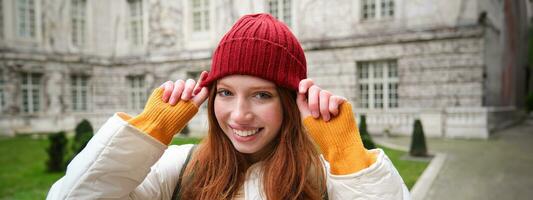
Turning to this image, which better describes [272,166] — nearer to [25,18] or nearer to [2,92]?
[2,92]

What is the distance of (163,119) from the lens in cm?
145

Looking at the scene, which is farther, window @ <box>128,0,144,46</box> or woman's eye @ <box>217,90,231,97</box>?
window @ <box>128,0,144,46</box>

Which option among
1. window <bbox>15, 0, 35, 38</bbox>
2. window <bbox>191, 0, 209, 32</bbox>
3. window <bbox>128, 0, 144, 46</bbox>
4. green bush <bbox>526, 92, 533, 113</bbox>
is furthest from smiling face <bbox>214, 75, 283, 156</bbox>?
green bush <bbox>526, 92, 533, 113</bbox>

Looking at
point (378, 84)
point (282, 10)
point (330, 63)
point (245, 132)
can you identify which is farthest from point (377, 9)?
point (245, 132)

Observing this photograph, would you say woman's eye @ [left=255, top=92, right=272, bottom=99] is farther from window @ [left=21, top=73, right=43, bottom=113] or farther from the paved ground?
window @ [left=21, top=73, right=43, bottom=113]

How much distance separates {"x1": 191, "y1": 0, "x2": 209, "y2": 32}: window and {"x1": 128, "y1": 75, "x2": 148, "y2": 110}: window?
4.06 m

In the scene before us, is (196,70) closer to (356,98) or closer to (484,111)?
(356,98)

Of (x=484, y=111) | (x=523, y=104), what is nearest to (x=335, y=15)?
(x=484, y=111)

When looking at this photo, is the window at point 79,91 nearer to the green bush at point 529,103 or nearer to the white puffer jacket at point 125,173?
the white puffer jacket at point 125,173

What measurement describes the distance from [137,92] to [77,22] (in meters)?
4.42

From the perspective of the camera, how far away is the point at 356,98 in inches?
503

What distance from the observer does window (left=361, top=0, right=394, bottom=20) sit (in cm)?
1230

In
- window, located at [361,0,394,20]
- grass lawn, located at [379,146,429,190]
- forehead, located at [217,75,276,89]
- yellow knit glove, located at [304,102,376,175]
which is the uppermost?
window, located at [361,0,394,20]

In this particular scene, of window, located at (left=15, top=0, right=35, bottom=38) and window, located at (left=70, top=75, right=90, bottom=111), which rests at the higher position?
window, located at (left=15, top=0, right=35, bottom=38)
